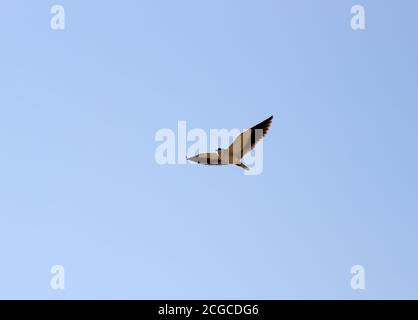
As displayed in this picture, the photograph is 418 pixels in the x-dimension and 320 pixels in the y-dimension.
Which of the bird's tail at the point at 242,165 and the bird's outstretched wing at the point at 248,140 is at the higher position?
the bird's outstretched wing at the point at 248,140

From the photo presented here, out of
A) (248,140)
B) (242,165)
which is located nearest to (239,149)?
(248,140)

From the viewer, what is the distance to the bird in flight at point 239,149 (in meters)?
33.9

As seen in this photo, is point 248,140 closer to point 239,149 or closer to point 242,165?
point 239,149

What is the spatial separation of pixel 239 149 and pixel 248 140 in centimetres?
71

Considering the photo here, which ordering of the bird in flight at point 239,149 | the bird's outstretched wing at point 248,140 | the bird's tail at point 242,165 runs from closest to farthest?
the bird in flight at point 239,149 → the bird's outstretched wing at point 248,140 → the bird's tail at point 242,165

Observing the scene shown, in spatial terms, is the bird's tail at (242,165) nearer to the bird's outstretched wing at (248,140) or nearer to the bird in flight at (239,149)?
the bird in flight at (239,149)

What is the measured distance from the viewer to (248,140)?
1351 inches

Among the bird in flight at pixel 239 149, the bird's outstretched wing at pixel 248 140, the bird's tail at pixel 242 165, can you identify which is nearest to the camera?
the bird in flight at pixel 239 149

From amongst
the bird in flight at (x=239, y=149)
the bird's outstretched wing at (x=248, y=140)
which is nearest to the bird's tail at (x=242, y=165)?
the bird in flight at (x=239, y=149)
